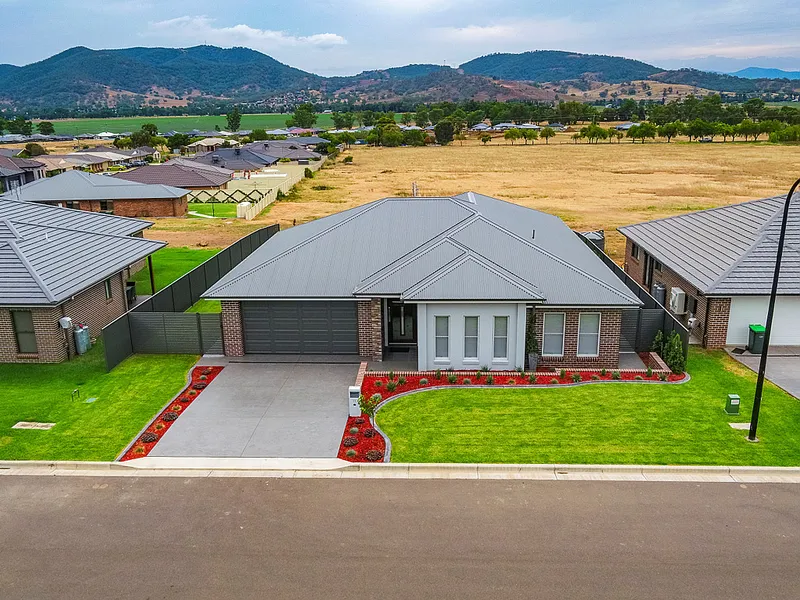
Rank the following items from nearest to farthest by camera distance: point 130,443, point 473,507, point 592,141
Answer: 1. point 473,507
2. point 130,443
3. point 592,141

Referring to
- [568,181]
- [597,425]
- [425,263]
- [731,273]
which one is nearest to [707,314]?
[731,273]

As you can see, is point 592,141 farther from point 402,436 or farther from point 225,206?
point 402,436

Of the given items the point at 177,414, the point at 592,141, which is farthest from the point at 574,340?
the point at 592,141

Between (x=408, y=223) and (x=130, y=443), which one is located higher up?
(x=408, y=223)

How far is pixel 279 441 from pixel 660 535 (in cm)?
883

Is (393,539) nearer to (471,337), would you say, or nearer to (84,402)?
(471,337)

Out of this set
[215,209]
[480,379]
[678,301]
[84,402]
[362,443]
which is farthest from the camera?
[215,209]

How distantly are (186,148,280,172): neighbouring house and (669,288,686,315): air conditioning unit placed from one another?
64397 mm

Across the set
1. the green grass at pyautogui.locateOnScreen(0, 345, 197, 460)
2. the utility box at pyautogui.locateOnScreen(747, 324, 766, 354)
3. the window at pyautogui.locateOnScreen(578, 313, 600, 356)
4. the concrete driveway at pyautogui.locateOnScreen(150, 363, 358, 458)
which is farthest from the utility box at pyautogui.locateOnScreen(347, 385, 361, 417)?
the utility box at pyautogui.locateOnScreen(747, 324, 766, 354)

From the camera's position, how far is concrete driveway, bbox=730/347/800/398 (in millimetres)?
19016

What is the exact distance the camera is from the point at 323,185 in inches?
3009

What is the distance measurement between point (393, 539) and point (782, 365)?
15076 millimetres

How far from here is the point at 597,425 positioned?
16500 mm

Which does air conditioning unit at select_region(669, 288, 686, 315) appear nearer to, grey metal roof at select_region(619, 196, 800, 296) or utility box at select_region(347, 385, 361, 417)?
grey metal roof at select_region(619, 196, 800, 296)
